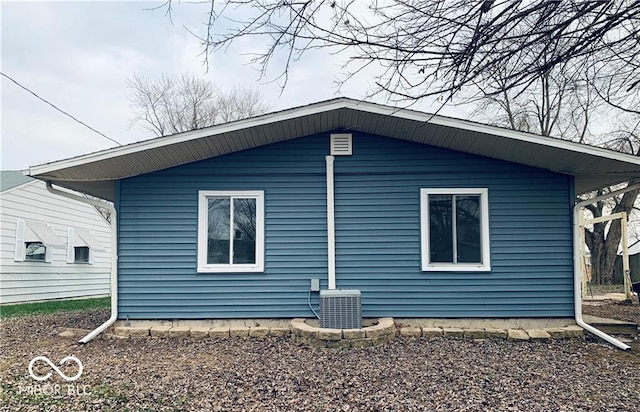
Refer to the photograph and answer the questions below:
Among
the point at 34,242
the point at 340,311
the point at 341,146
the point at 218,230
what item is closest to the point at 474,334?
the point at 340,311

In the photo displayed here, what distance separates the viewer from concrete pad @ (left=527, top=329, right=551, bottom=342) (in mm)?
6215

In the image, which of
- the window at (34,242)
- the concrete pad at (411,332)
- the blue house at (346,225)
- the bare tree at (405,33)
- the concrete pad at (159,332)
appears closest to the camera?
the bare tree at (405,33)

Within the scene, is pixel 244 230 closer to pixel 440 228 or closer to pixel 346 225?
pixel 346 225

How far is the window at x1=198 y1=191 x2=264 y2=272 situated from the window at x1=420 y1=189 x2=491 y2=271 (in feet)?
7.98

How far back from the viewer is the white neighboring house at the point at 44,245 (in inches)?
457

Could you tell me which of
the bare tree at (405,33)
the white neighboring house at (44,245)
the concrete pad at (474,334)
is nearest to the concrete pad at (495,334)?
the concrete pad at (474,334)

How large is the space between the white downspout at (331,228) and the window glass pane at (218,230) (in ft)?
4.88

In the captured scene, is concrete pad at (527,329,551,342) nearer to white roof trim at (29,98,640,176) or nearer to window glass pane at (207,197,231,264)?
white roof trim at (29,98,640,176)

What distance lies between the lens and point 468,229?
22.2ft

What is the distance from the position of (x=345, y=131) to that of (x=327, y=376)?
144 inches

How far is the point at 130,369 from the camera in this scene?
4891 mm

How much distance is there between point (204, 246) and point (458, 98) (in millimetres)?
4070

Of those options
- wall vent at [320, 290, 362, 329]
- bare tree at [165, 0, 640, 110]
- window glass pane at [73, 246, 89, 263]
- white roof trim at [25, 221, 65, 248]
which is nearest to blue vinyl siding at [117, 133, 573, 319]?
wall vent at [320, 290, 362, 329]

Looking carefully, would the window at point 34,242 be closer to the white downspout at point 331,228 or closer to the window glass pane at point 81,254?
the window glass pane at point 81,254
